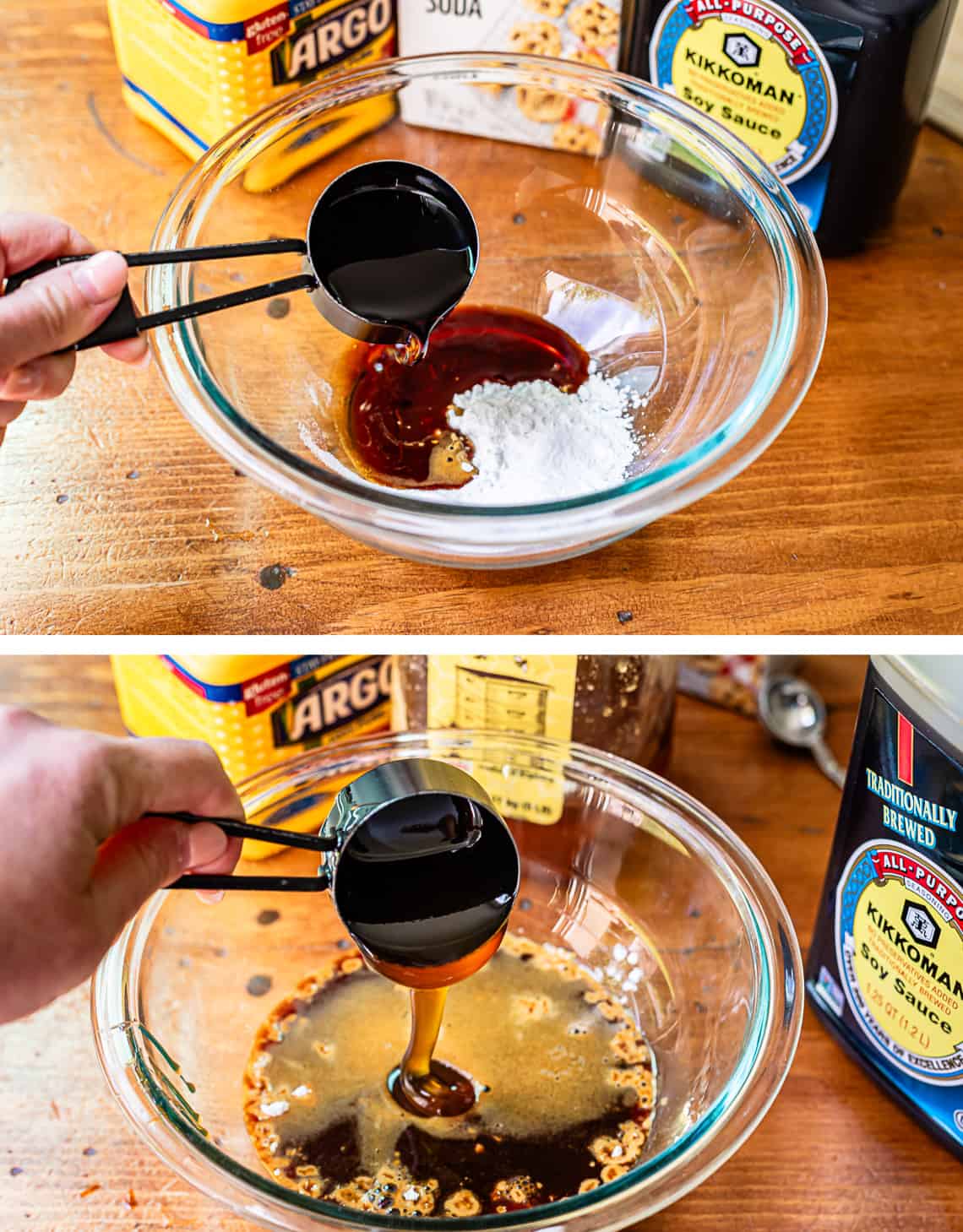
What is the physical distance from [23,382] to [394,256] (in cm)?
18

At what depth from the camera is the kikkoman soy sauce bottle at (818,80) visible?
0.70 meters

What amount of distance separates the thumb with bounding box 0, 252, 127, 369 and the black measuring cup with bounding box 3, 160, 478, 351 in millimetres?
73

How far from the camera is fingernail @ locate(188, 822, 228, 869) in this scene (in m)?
0.62

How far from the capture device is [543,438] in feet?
2.13

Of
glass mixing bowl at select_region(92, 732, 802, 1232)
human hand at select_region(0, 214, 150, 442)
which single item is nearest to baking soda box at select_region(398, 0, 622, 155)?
human hand at select_region(0, 214, 150, 442)

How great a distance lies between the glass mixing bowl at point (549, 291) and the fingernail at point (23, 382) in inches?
2.2

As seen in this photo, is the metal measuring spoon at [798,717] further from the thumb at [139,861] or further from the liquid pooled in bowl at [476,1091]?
the thumb at [139,861]

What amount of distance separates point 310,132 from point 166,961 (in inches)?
17.4

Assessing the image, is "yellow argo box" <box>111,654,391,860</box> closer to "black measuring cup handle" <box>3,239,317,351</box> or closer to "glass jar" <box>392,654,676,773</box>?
"glass jar" <box>392,654,676,773</box>

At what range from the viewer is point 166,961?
763 millimetres

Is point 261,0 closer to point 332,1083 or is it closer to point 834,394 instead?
point 834,394

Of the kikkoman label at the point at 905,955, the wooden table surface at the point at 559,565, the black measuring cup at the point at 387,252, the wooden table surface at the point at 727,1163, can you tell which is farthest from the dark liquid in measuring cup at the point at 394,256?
the wooden table surface at the point at 727,1163

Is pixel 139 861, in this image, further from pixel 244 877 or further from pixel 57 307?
pixel 57 307

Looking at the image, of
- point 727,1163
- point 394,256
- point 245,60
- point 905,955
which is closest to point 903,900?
point 905,955
